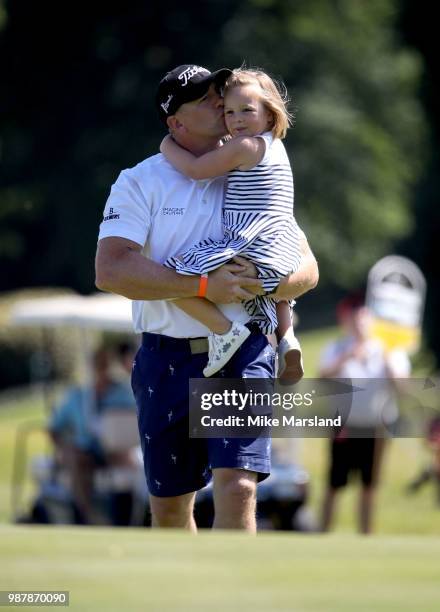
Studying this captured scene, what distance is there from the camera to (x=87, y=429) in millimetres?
11469

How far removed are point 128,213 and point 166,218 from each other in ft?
0.48

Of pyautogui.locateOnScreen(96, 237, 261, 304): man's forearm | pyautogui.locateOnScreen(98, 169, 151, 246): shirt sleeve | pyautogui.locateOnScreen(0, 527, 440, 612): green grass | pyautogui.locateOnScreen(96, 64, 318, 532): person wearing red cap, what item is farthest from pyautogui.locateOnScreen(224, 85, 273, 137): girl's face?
pyautogui.locateOnScreen(0, 527, 440, 612): green grass

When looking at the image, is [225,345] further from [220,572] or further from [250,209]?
[220,572]

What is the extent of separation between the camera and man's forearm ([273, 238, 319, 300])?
507 cm

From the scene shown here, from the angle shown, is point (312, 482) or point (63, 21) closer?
point (312, 482)

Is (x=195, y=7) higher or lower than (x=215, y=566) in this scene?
higher

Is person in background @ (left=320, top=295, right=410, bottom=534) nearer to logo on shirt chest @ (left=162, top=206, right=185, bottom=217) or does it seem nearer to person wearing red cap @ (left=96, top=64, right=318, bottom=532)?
person wearing red cap @ (left=96, top=64, right=318, bottom=532)

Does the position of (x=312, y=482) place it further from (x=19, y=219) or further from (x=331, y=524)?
(x=19, y=219)

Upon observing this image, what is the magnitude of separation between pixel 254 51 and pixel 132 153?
455 cm

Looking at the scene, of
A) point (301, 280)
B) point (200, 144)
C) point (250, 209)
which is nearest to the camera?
point (250, 209)

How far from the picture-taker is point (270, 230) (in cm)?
505

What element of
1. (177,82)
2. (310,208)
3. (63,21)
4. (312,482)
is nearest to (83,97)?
(63,21)

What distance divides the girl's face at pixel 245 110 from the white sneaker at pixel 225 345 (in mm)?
736

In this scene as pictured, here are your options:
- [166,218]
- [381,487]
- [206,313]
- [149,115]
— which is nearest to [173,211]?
[166,218]
